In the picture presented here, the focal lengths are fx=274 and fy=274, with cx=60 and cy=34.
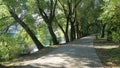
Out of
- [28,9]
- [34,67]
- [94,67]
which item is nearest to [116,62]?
[94,67]

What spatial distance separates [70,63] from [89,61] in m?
1.14

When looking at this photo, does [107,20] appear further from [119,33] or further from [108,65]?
[108,65]

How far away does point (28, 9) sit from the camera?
24812mm

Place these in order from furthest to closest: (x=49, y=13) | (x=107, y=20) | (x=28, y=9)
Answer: (x=49, y=13) → (x=28, y=9) → (x=107, y=20)

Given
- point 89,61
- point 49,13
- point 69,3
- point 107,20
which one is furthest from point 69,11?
point 89,61

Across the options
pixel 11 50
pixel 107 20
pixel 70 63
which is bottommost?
pixel 11 50

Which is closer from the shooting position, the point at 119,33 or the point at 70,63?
the point at 70,63

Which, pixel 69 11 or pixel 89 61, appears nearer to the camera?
pixel 89 61

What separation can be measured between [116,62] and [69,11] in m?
25.8

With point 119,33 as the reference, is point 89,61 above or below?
below

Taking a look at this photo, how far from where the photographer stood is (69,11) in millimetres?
39062

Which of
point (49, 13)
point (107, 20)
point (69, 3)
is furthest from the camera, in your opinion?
point (69, 3)

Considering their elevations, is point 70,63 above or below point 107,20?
below

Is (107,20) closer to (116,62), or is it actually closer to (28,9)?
(116,62)
